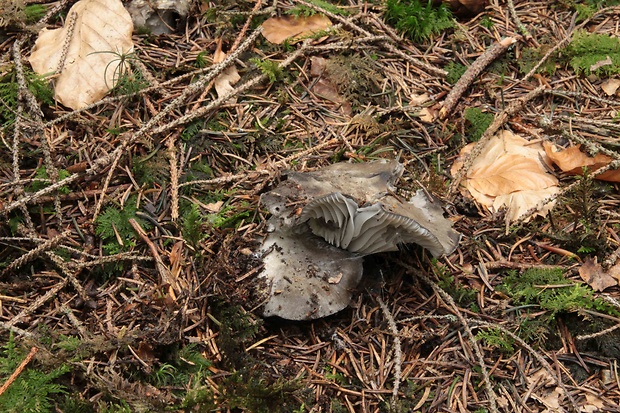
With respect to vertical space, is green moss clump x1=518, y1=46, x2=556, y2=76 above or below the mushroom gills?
above

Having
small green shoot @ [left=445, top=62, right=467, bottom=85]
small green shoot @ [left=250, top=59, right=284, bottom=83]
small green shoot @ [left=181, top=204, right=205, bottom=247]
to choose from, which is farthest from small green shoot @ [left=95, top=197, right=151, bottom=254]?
small green shoot @ [left=445, top=62, right=467, bottom=85]

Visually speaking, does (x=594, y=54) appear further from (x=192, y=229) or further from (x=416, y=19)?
(x=192, y=229)

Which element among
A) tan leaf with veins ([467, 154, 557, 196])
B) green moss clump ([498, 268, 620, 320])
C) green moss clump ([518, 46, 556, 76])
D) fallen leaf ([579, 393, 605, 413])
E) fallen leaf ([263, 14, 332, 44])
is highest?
fallen leaf ([263, 14, 332, 44])

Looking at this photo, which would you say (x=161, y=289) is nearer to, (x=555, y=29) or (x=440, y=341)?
(x=440, y=341)

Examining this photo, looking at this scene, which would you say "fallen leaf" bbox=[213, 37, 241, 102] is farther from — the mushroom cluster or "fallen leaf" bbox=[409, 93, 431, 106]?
Answer: "fallen leaf" bbox=[409, 93, 431, 106]

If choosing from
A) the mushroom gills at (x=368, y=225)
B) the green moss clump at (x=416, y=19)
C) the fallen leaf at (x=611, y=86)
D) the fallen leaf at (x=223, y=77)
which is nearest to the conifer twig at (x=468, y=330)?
the mushroom gills at (x=368, y=225)

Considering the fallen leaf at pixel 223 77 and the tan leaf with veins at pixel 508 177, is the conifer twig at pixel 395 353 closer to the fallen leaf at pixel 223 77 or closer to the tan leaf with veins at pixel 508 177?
the tan leaf with veins at pixel 508 177
